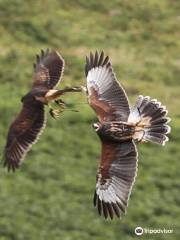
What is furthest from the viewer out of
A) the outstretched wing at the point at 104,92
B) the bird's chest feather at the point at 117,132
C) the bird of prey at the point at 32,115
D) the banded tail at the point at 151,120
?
the bird of prey at the point at 32,115

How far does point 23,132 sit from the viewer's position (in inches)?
431

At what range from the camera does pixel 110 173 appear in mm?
10109

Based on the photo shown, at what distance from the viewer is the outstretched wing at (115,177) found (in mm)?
9891

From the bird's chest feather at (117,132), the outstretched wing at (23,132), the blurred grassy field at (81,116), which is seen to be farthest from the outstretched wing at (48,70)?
the blurred grassy field at (81,116)

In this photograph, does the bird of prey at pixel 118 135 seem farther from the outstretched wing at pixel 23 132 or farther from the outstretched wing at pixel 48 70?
the outstretched wing at pixel 23 132

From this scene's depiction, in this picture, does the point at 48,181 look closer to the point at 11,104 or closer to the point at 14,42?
the point at 11,104

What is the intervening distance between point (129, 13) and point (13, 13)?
8.68 feet

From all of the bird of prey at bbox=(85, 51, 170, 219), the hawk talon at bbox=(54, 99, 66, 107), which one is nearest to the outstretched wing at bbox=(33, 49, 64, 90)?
the bird of prey at bbox=(85, 51, 170, 219)

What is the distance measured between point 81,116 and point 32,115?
893cm

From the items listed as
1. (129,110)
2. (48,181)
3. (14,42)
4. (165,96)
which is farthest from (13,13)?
(129,110)

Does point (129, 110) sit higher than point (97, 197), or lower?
higher

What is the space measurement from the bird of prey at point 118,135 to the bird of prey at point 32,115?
468 millimetres

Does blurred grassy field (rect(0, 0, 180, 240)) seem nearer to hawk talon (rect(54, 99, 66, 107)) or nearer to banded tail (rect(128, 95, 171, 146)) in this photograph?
banded tail (rect(128, 95, 171, 146))

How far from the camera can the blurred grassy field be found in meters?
16.9
